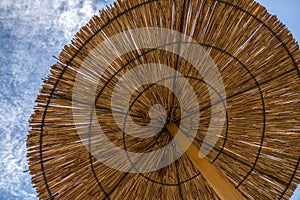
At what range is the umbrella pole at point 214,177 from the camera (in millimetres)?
1560

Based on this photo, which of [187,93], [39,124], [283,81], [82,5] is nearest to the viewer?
[39,124]

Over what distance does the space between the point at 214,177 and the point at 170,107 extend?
0.67 meters

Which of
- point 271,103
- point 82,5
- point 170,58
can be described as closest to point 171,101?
point 170,58

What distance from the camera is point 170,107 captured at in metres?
2.18

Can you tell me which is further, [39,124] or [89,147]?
[89,147]

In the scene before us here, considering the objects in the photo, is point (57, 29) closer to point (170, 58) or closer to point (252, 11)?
point (170, 58)

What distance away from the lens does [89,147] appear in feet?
6.52

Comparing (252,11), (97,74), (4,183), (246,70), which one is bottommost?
(4,183)

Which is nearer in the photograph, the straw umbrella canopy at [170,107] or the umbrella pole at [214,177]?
the umbrella pole at [214,177]

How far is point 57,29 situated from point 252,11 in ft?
8.17

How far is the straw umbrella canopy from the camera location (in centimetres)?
180

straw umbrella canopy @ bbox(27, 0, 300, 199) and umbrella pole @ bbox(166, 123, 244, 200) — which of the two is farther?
straw umbrella canopy @ bbox(27, 0, 300, 199)

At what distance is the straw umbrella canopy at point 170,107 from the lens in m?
1.80

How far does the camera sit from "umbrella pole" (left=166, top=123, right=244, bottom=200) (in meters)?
1.56
